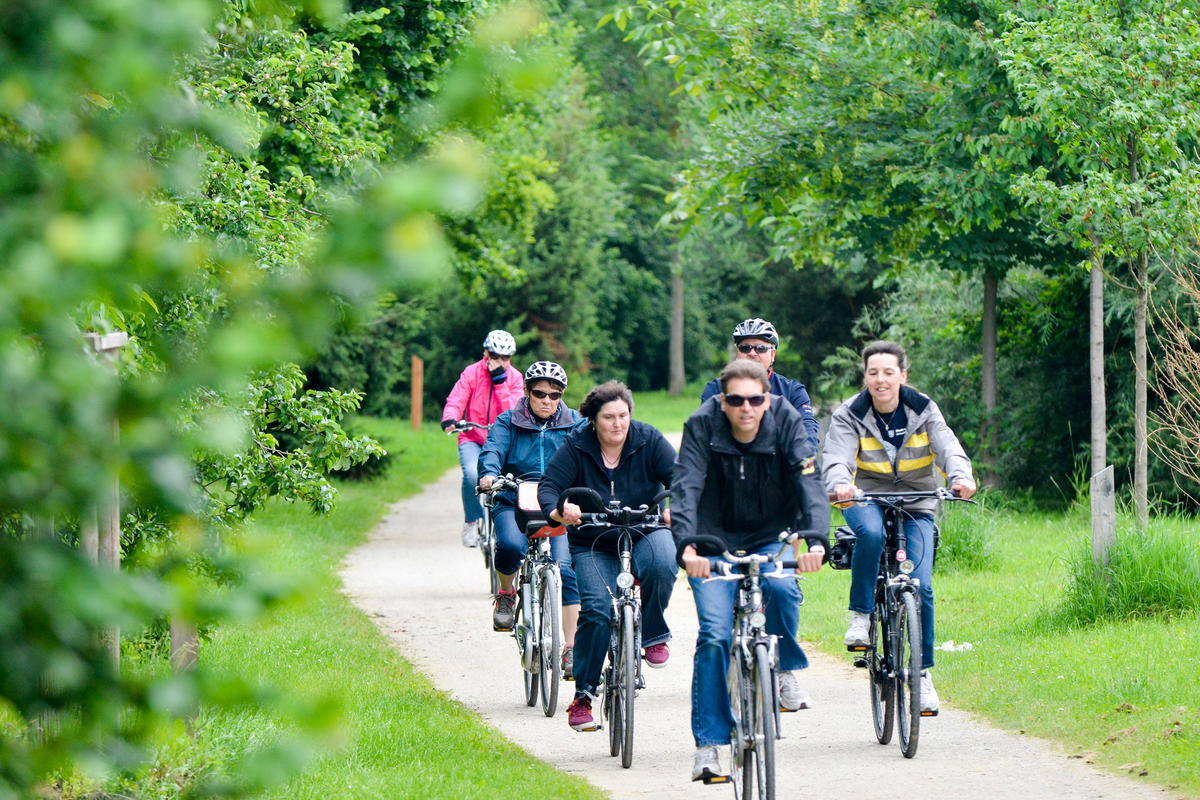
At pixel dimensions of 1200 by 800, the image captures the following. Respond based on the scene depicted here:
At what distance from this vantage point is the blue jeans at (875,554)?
7.36 m

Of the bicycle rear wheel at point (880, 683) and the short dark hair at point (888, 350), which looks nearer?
the bicycle rear wheel at point (880, 683)

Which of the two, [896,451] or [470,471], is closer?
[896,451]

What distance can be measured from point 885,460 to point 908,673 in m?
1.11

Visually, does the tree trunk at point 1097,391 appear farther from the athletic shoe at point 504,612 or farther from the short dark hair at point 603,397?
the short dark hair at point 603,397

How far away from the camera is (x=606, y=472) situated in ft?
25.2

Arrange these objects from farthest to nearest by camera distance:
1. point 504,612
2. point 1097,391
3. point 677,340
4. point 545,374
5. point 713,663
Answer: point 677,340 → point 1097,391 → point 504,612 → point 545,374 → point 713,663

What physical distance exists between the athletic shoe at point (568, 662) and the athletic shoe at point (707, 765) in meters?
1.73

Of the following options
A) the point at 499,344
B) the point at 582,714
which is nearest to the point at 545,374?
the point at 582,714

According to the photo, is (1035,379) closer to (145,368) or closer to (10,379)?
(145,368)

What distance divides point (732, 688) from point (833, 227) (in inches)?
476

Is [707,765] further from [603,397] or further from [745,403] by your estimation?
[603,397]

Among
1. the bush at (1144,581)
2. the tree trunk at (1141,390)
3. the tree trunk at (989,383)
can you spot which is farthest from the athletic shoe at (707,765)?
the tree trunk at (989,383)

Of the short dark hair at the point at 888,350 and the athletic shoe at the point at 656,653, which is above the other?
the short dark hair at the point at 888,350

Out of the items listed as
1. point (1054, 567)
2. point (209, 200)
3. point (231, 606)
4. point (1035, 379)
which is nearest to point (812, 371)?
point (1035, 379)
